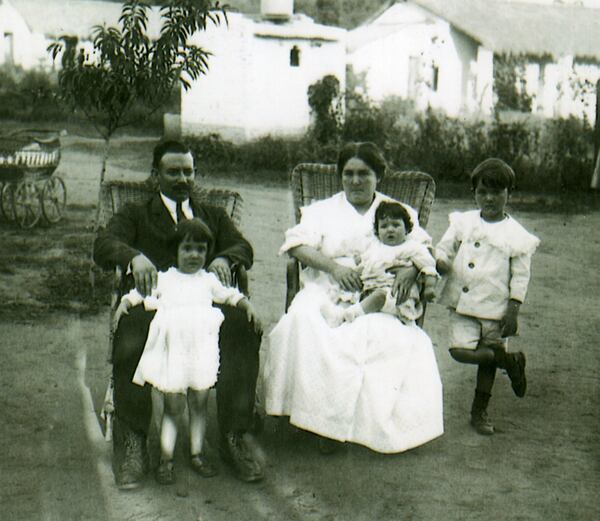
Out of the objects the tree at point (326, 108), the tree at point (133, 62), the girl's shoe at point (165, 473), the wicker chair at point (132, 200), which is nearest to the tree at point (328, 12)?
the tree at point (326, 108)

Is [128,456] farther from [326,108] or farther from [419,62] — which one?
[326,108]

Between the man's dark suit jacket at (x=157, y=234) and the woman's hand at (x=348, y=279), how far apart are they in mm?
433

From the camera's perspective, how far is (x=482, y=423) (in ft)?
14.5

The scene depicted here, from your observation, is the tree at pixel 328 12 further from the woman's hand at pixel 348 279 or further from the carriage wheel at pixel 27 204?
the woman's hand at pixel 348 279

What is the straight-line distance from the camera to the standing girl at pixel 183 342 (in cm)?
364

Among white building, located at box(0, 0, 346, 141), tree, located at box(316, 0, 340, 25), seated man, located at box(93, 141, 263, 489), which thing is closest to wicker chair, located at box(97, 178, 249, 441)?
seated man, located at box(93, 141, 263, 489)

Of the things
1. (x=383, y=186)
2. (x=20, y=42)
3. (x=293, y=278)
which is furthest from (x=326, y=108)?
(x=293, y=278)

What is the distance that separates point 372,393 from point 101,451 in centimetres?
127

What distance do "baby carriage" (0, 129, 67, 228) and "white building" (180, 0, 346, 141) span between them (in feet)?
19.5

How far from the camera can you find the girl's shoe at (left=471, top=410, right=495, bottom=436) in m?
4.39

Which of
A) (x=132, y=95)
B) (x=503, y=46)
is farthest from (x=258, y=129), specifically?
(x=132, y=95)

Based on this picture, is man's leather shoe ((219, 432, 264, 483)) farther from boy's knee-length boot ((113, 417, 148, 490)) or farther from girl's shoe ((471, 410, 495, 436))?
girl's shoe ((471, 410, 495, 436))

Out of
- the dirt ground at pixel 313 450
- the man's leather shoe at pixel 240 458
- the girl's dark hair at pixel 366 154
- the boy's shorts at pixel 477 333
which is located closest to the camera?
the dirt ground at pixel 313 450

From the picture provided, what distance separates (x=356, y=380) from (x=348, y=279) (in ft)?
1.64
